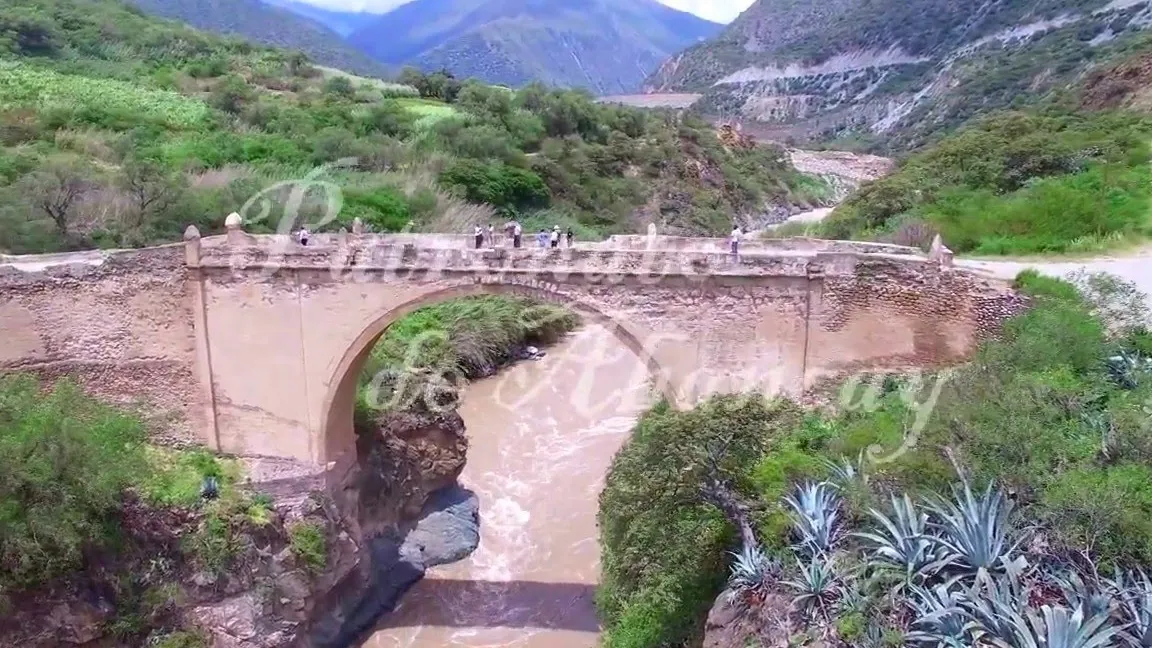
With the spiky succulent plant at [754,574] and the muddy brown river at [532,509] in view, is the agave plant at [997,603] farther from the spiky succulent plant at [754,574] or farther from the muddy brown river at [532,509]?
the muddy brown river at [532,509]

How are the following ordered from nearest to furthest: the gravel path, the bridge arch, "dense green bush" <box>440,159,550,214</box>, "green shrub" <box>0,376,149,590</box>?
"green shrub" <box>0,376,149,590</box> < the bridge arch < the gravel path < "dense green bush" <box>440,159,550,214</box>

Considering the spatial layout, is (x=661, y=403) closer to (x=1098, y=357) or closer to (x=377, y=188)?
(x=1098, y=357)

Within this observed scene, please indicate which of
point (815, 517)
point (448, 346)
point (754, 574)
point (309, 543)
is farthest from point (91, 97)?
point (815, 517)

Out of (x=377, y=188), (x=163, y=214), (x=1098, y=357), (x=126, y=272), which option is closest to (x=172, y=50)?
(x=377, y=188)

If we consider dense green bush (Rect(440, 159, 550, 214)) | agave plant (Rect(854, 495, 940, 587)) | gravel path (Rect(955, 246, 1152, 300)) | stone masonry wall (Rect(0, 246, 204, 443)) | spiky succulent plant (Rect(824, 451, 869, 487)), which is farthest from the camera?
dense green bush (Rect(440, 159, 550, 214))

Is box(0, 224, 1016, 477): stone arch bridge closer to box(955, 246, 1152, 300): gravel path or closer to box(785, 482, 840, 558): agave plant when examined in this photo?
box(955, 246, 1152, 300): gravel path

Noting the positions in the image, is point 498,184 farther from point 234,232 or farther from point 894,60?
point 894,60

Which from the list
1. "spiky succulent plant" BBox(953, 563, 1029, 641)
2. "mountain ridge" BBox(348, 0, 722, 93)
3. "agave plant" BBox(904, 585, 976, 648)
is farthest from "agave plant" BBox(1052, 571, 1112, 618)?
"mountain ridge" BBox(348, 0, 722, 93)

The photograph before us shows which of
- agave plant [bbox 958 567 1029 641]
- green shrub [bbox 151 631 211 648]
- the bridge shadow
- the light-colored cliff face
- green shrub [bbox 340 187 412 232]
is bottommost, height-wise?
the bridge shadow
